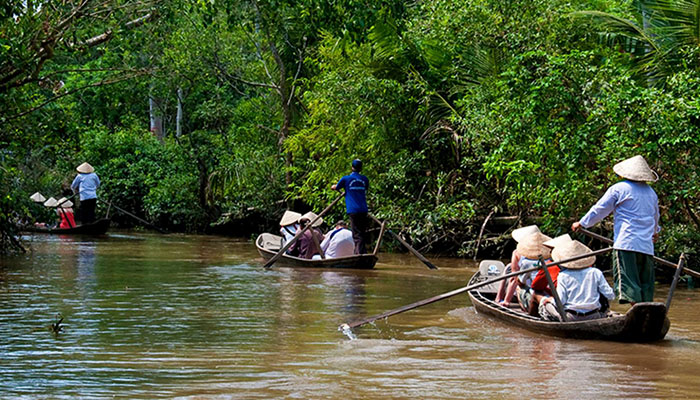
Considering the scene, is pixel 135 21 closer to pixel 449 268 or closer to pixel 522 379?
pixel 449 268

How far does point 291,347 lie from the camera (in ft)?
26.7

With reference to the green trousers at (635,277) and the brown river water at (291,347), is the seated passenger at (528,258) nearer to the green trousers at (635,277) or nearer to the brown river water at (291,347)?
the brown river water at (291,347)

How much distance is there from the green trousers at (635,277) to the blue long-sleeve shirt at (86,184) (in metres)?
18.1

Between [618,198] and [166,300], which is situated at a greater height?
[618,198]

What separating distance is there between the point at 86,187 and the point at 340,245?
1081cm

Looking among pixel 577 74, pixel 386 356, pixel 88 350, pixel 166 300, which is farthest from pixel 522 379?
pixel 577 74

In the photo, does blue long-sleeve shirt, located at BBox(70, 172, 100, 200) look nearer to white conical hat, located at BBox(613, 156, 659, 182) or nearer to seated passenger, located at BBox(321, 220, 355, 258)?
seated passenger, located at BBox(321, 220, 355, 258)

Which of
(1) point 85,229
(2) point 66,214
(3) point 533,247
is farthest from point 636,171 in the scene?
(2) point 66,214

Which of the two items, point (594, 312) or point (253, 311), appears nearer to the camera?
point (594, 312)

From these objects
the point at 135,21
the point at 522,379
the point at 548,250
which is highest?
the point at 135,21

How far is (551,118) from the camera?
1442 centimetres

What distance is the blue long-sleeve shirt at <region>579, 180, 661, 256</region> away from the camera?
8.78m

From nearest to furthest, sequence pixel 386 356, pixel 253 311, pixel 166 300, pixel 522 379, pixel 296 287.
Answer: pixel 522 379 < pixel 386 356 < pixel 253 311 < pixel 166 300 < pixel 296 287

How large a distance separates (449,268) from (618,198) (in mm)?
8021
